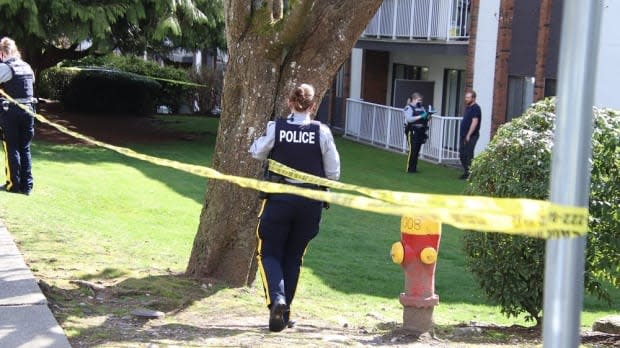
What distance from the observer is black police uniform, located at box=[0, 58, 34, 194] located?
32.4 ft

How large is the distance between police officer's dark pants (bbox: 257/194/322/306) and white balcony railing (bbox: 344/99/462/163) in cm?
1460

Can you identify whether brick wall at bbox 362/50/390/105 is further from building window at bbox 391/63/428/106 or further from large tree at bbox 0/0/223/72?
large tree at bbox 0/0/223/72

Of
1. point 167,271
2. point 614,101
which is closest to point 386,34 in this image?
point 614,101

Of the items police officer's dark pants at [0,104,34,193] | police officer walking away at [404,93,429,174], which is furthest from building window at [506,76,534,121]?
police officer's dark pants at [0,104,34,193]

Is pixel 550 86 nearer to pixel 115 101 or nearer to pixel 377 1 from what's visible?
pixel 377 1

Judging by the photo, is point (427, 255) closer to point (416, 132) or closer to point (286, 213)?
point (286, 213)

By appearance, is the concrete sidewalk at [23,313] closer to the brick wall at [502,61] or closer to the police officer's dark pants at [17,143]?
the police officer's dark pants at [17,143]

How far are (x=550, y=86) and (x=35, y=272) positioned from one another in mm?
13619

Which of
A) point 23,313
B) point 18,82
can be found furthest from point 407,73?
point 23,313

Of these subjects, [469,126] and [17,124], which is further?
[469,126]

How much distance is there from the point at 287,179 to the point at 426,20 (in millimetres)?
16926

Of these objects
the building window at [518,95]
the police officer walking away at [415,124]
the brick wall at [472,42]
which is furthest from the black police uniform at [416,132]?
the brick wall at [472,42]

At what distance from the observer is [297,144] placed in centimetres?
613

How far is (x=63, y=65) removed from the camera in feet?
102
